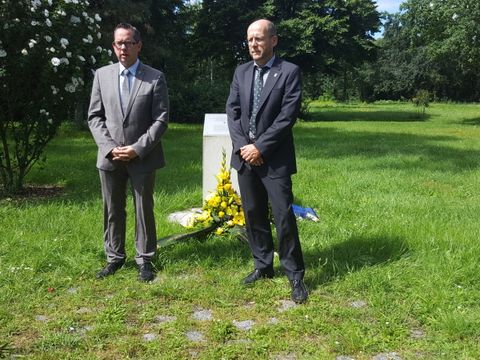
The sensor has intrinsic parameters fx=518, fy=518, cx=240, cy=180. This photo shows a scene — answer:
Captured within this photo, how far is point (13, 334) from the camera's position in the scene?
140 inches

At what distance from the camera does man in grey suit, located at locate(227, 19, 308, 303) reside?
4055mm

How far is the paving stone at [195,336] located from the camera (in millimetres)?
3518

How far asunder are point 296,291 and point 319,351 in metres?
0.86

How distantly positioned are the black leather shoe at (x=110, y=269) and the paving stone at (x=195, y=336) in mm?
1335

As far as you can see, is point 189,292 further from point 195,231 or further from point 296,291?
point 195,231

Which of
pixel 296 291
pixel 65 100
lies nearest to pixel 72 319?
pixel 296 291

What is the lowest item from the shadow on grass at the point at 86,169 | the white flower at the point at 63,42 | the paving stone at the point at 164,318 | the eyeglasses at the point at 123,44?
the paving stone at the point at 164,318

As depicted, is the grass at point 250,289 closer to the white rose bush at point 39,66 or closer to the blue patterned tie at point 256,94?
the white rose bush at point 39,66

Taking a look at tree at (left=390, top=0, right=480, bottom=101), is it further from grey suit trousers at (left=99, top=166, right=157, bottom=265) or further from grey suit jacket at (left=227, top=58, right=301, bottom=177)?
grey suit trousers at (left=99, top=166, right=157, bottom=265)

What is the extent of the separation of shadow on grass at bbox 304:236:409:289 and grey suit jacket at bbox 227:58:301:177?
1.10 meters

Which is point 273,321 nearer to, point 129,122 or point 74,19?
point 129,122

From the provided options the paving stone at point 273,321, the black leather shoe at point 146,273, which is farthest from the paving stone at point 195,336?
the black leather shoe at point 146,273

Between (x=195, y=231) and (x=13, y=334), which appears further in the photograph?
(x=195, y=231)

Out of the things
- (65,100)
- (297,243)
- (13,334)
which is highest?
(65,100)
